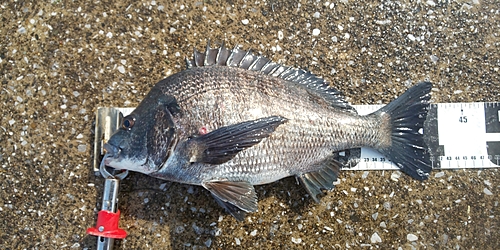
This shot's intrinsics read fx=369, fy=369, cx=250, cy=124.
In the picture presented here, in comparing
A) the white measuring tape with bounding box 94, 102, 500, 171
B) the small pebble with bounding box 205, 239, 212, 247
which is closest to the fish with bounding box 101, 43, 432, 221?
the white measuring tape with bounding box 94, 102, 500, 171

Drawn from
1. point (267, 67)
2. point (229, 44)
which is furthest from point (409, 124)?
point (229, 44)

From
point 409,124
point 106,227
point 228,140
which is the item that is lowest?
point 106,227

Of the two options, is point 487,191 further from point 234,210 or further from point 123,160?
point 123,160

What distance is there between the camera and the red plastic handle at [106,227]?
236 centimetres

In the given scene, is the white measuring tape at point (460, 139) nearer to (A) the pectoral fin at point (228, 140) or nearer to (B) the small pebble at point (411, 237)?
(B) the small pebble at point (411, 237)

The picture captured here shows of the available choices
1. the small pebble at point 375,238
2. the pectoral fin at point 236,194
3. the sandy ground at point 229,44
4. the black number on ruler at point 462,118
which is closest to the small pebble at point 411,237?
the sandy ground at point 229,44

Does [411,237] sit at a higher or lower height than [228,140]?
lower

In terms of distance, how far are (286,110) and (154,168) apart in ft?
2.95

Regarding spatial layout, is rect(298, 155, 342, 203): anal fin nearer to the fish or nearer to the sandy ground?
the fish

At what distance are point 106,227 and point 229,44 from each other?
157cm

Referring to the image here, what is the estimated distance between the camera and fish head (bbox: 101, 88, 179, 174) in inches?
86.2

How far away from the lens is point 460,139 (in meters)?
2.71

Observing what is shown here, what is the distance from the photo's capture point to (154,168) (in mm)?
2234

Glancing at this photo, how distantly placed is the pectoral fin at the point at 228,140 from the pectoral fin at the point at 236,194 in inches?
7.4
